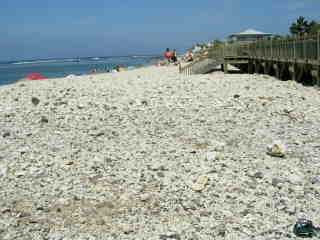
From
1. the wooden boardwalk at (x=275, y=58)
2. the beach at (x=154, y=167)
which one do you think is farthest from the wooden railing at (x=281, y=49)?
the beach at (x=154, y=167)

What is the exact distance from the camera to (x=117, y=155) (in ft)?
32.5

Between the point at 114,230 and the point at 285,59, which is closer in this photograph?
the point at 114,230

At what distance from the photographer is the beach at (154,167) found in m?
7.30

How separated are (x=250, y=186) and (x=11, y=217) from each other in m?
3.41

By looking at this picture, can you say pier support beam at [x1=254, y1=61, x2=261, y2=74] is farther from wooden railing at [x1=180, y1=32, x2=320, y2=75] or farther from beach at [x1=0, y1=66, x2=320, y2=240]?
beach at [x1=0, y1=66, x2=320, y2=240]

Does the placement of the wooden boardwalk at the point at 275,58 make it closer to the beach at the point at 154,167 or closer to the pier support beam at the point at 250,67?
the pier support beam at the point at 250,67

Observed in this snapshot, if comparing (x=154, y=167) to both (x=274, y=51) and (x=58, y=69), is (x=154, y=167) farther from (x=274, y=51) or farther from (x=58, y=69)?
(x=58, y=69)

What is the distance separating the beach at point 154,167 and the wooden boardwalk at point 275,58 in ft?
12.3

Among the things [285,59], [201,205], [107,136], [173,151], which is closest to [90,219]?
[201,205]

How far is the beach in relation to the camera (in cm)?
730

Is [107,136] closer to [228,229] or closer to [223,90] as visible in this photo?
[228,229]

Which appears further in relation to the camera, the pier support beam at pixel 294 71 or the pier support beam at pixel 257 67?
the pier support beam at pixel 257 67

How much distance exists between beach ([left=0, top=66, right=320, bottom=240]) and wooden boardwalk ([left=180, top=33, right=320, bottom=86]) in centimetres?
376

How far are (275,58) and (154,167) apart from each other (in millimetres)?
14719
